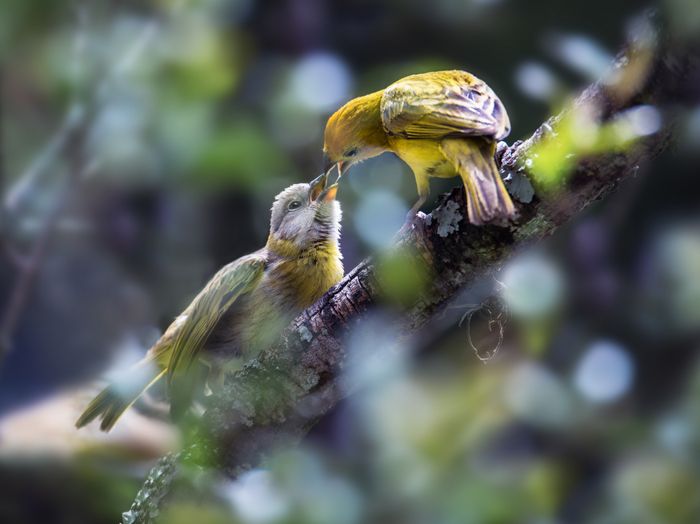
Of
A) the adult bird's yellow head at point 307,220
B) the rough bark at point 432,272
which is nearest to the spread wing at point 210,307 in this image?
the adult bird's yellow head at point 307,220

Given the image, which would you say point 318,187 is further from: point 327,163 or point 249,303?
point 249,303

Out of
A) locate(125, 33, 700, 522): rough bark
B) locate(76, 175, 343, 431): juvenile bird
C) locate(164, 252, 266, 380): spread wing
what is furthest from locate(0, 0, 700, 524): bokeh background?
locate(164, 252, 266, 380): spread wing

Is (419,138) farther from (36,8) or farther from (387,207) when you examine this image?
(36,8)

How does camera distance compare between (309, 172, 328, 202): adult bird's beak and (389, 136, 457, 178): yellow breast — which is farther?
(309, 172, 328, 202): adult bird's beak

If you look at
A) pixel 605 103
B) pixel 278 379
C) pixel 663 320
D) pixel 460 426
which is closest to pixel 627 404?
pixel 663 320

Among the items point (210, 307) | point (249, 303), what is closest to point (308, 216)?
point (249, 303)

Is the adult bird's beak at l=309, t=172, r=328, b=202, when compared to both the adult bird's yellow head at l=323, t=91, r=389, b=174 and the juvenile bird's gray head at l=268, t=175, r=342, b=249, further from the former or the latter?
the adult bird's yellow head at l=323, t=91, r=389, b=174

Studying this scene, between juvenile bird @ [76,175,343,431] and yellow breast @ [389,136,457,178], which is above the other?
juvenile bird @ [76,175,343,431]
